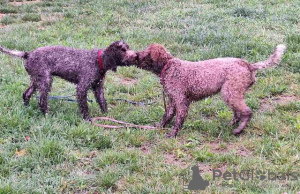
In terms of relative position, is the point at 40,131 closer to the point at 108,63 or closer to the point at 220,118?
the point at 108,63

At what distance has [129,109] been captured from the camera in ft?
20.6

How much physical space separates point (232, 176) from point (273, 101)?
100 inches

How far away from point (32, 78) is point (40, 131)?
129cm

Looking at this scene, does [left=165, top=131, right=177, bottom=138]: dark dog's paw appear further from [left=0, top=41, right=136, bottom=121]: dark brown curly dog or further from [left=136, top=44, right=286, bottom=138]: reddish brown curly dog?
[left=0, top=41, right=136, bottom=121]: dark brown curly dog

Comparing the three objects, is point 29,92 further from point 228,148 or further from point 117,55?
point 228,148

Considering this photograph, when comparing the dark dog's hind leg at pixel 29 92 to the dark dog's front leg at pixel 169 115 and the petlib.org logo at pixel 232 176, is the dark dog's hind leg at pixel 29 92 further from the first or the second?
the petlib.org logo at pixel 232 176

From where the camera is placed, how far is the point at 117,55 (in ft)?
18.7

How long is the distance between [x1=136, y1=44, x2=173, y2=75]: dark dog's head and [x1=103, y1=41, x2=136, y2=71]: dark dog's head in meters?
0.16

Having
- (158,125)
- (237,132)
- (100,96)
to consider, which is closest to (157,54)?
(158,125)

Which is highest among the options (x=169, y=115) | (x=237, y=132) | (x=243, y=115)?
(x=243, y=115)

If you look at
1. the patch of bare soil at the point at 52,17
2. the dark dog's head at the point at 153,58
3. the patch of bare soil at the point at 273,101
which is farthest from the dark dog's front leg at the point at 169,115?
the patch of bare soil at the point at 52,17

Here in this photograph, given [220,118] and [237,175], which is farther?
[220,118]

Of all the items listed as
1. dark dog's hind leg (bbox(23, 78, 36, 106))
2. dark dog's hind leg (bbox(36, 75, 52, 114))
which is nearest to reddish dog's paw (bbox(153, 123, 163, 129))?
dark dog's hind leg (bbox(36, 75, 52, 114))

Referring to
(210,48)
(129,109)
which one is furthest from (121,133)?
(210,48)
